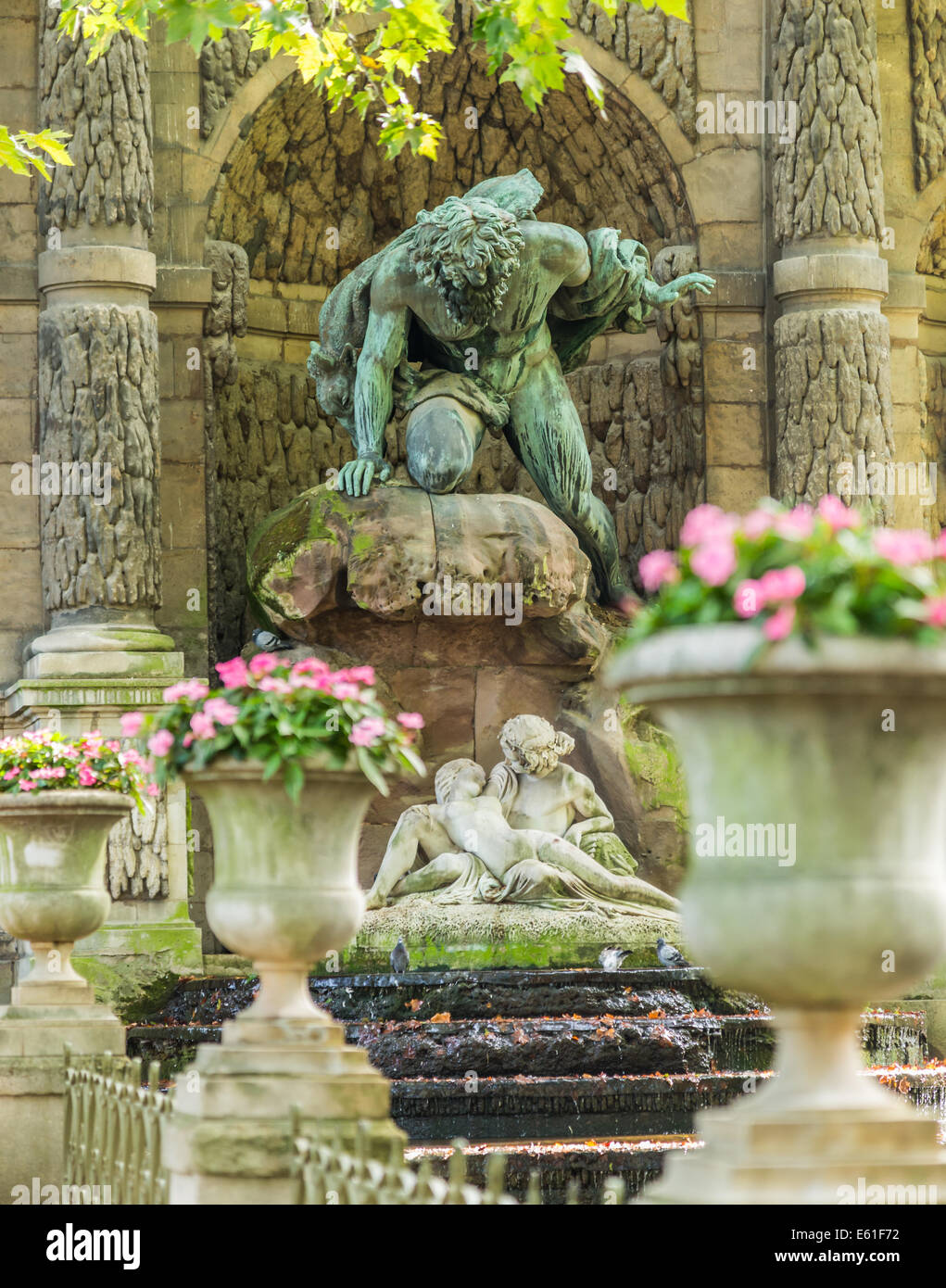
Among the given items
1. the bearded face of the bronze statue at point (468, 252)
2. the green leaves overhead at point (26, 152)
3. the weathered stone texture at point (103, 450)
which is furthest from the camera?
the weathered stone texture at point (103, 450)

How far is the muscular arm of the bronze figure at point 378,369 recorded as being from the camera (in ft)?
44.9

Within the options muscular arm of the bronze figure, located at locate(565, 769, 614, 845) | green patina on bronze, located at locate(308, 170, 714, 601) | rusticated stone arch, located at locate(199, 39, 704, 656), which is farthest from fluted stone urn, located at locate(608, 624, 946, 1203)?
rusticated stone arch, located at locate(199, 39, 704, 656)

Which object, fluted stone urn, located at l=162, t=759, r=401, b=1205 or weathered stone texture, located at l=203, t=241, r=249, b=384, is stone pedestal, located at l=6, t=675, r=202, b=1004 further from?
fluted stone urn, located at l=162, t=759, r=401, b=1205

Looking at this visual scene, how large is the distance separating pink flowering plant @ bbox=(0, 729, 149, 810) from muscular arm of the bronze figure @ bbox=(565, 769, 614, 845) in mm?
3519

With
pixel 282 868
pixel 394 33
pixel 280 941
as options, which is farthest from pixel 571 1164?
pixel 394 33

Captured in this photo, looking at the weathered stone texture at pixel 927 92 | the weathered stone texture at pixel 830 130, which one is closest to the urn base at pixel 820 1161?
the weathered stone texture at pixel 830 130

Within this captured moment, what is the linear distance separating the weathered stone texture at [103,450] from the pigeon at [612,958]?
13.8ft

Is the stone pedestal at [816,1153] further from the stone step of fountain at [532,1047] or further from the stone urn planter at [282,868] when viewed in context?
the stone step of fountain at [532,1047]

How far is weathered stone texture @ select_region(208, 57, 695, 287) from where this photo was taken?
52.1 ft

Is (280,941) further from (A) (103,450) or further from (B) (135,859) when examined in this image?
(A) (103,450)

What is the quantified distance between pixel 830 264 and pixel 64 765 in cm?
801

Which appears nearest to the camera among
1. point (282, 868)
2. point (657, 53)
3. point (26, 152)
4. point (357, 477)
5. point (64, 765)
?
point (282, 868)

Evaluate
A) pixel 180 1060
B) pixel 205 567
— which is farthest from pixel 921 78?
pixel 180 1060

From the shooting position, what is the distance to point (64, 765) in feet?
31.2
